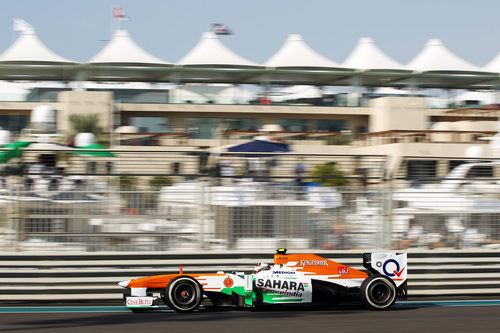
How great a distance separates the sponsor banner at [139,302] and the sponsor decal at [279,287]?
1313 mm

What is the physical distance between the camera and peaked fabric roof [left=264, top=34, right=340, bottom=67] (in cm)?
3356

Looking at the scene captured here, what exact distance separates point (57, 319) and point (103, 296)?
58.8 inches

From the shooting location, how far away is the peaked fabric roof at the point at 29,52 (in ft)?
103

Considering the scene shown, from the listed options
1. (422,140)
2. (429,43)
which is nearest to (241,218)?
(422,140)

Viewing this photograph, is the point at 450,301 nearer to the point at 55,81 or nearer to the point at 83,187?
the point at 83,187

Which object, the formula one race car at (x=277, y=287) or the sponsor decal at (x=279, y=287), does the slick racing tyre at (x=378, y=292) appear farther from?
the sponsor decal at (x=279, y=287)

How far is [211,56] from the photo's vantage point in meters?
33.2

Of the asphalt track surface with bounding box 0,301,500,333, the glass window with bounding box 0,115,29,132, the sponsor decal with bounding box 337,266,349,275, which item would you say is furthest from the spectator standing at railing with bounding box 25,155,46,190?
the glass window with bounding box 0,115,29,132

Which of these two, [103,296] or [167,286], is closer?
[167,286]

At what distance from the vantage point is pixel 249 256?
30.7 feet

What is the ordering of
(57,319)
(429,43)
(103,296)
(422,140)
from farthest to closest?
(429,43), (422,140), (103,296), (57,319)

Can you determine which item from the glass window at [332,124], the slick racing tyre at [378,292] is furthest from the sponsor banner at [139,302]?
the glass window at [332,124]

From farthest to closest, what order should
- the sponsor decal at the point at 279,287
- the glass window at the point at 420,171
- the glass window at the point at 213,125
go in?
the glass window at the point at 213,125 < the glass window at the point at 420,171 < the sponsor decal at the point at 279,287

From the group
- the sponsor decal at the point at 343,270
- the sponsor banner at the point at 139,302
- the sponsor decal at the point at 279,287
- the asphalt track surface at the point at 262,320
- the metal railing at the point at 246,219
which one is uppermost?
the metal railing at the point at 246,219
